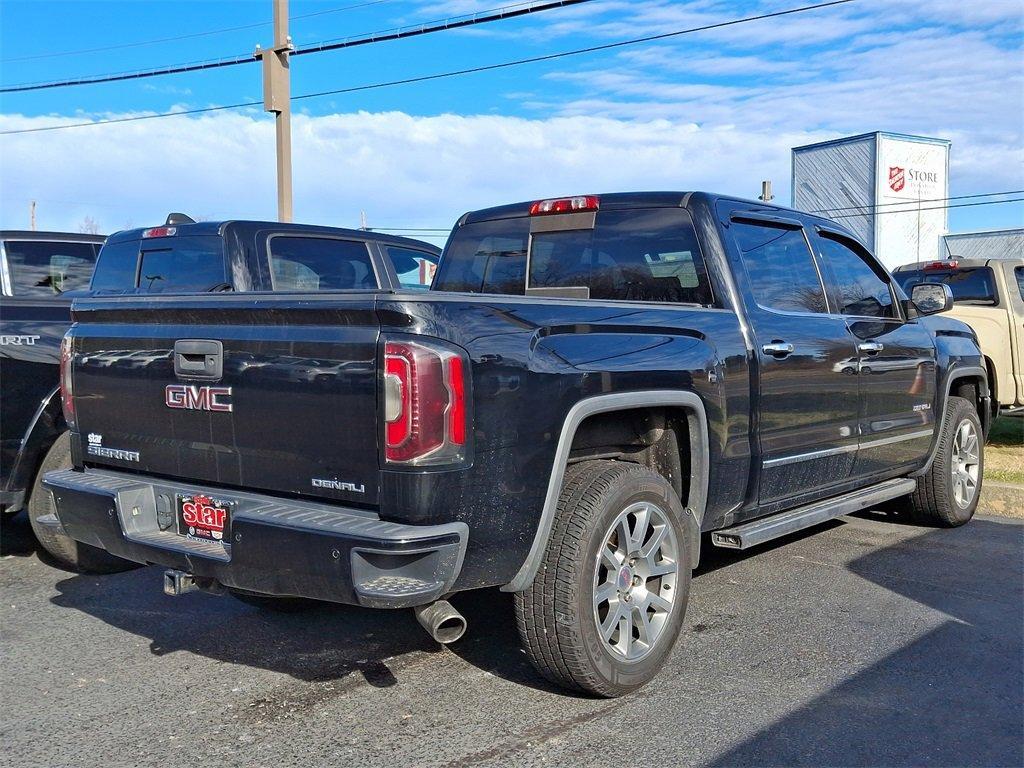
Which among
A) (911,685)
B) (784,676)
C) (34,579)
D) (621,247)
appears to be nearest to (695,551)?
(784,676)

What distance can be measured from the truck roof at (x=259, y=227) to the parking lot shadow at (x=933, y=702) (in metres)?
4.20

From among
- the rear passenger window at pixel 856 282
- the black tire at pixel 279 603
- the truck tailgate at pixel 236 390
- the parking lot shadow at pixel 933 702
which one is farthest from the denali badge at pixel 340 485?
the rear passenger window at pixel 856 282

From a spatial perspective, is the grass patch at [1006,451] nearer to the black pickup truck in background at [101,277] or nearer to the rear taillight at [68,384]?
the black pickup truck in background at [101,277]

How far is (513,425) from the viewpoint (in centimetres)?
329

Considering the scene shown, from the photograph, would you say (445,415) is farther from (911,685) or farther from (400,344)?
(911,685)

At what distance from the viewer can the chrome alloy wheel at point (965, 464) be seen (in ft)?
22.0

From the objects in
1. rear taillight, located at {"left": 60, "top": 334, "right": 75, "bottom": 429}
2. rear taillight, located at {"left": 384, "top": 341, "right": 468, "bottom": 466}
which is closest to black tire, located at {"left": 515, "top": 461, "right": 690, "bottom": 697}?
rear taillight, located at {"left": 384, "top": 341, "right": 468, "bottom": 466}

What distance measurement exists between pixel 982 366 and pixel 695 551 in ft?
12.6

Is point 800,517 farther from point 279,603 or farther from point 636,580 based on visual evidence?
point 279,603

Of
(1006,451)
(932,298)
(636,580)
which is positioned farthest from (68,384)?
A: (1006,451)

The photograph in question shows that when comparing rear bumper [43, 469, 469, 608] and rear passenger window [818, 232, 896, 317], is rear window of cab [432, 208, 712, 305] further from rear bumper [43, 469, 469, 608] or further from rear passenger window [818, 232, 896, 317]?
rear bumper [43, 469, 469, 608]

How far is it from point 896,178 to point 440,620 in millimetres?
34385

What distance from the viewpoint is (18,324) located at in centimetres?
554

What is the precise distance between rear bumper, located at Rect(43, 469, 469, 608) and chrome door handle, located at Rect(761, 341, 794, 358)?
6.81 ft
